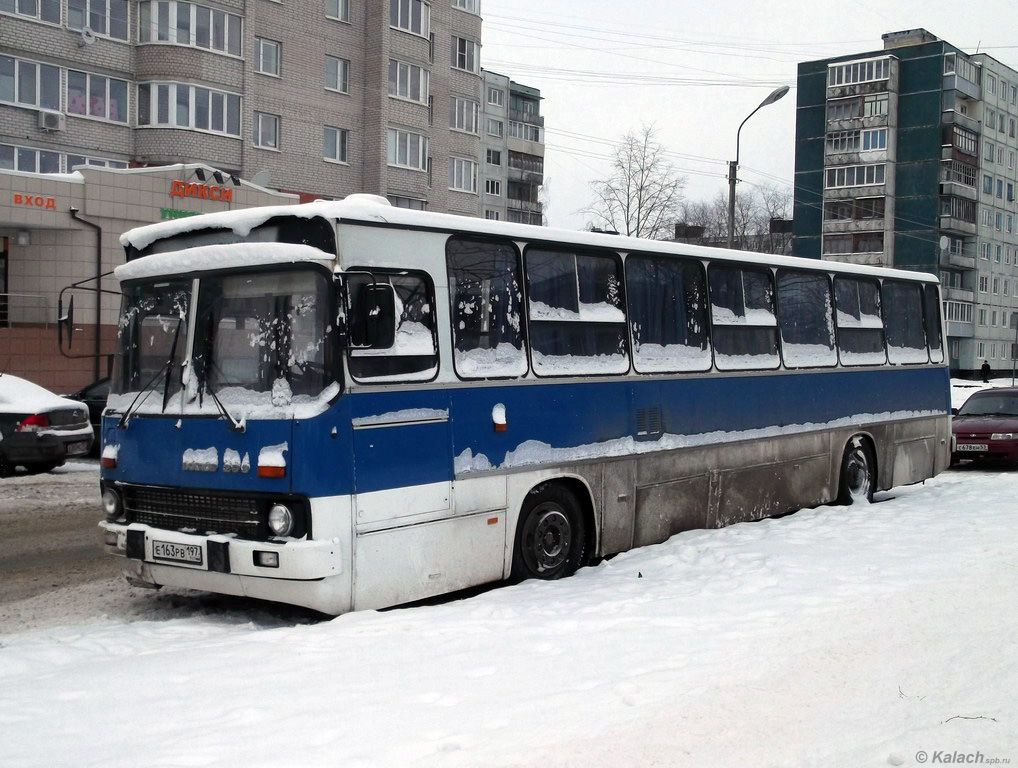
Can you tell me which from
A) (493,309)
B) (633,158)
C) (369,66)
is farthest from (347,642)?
(633,158)

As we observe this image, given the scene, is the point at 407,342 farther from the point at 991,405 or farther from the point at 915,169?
the point at 915,169

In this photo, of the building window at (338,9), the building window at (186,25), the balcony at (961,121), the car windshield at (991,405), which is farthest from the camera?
the balcony at (961,121)

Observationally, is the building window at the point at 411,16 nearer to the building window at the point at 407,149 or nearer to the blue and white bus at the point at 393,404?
the building window at the point at 407,149

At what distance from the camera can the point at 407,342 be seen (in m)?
7.27

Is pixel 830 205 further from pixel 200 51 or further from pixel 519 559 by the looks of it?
pixel 519 559

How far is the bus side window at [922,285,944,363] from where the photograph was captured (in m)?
14.9

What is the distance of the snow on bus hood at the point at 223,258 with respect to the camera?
6773 mm

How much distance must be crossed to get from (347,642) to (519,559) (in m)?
2.35

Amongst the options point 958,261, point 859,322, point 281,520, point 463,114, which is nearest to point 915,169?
point 958,261

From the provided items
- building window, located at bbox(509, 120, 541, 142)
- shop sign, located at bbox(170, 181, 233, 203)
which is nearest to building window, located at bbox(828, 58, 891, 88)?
building window, located at bbox(509, 120, 541, 142)

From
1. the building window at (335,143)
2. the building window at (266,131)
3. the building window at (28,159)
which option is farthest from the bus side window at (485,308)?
the building window at (335,143)

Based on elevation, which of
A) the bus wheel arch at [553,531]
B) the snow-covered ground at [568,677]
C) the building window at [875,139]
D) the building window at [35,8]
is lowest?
the snow-covered ground at [568,677]

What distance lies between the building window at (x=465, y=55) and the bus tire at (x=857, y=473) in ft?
128

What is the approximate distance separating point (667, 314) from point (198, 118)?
28206 mm
